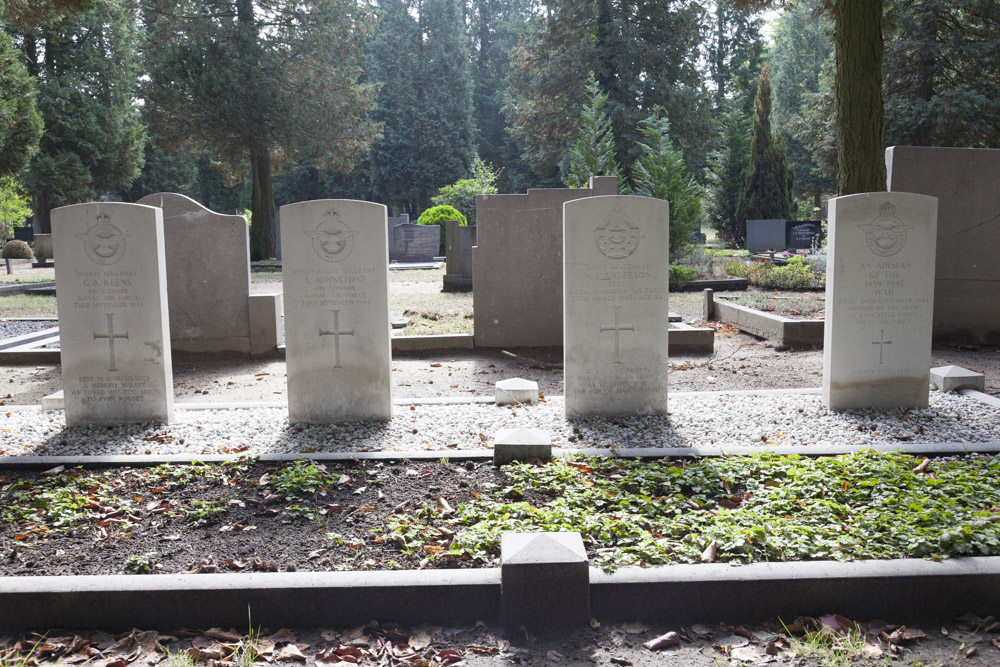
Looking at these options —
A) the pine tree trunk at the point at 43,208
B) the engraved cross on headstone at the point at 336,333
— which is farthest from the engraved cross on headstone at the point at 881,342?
the pine tree trunk at the point at 43,208

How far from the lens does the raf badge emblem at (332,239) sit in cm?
591

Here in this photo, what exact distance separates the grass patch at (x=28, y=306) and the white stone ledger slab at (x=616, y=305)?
10.2 m

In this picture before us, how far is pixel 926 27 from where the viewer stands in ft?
76.6

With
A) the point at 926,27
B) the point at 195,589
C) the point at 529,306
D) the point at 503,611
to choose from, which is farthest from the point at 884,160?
the point at 926,27

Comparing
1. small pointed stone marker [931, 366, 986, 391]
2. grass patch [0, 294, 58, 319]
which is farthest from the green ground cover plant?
grass patch [0, 294, 58, 319]

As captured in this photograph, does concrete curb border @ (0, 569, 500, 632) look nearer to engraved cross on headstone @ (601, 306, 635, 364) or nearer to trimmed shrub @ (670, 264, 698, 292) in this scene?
engraved cross on headstone @ (601, 306, 635, 364)

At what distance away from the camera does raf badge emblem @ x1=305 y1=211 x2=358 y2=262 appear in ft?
19.4

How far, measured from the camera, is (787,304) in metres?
11.9

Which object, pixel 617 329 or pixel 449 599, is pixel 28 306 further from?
pixel 449 599

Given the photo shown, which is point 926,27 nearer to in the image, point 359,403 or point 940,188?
point 940,188

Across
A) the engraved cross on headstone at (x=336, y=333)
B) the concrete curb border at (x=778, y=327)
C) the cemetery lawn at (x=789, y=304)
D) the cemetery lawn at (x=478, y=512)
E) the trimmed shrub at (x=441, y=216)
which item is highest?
the trimmed shrub at (x=441, y=216)

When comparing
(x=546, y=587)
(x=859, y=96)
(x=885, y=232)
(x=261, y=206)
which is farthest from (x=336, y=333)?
(x=261, y=206)

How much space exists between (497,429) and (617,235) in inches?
69.8

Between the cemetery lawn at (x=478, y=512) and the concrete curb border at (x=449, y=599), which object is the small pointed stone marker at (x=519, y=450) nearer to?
the cemetery lawn at (x=478, y=512)
